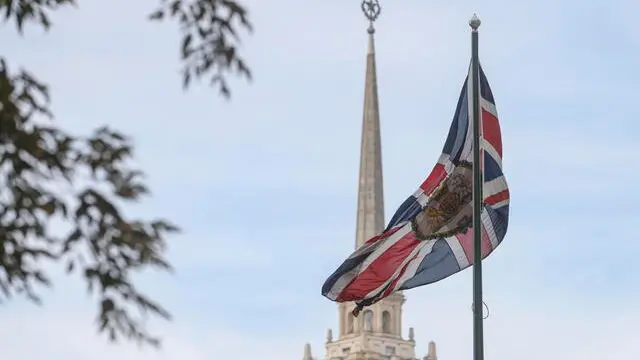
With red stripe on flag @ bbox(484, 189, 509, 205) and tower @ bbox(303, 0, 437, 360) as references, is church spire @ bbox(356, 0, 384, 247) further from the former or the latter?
red stripe on flag @ bbox(484, 189, 509, 205)

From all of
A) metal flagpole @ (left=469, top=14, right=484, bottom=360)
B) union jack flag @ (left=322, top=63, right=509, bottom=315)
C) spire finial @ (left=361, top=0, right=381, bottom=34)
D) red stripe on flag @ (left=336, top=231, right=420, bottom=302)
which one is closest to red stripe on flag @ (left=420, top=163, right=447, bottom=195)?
union jack flag @ (left=322, top=63, right=509, bottom=315)

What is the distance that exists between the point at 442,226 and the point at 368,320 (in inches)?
2123

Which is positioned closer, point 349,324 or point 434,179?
point 434,179

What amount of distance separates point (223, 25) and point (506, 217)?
47.3 feet

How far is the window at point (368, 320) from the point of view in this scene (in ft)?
258

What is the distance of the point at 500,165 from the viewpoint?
24656mm

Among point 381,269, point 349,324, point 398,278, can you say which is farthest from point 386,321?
point 398,278

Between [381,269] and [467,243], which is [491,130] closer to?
[467,243]

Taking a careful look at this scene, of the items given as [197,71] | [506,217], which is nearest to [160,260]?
[197,71]

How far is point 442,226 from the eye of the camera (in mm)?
25453

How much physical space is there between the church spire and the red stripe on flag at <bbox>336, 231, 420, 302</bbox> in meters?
52.1

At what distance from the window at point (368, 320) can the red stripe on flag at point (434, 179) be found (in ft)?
173

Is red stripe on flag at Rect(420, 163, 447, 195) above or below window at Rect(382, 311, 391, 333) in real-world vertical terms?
below

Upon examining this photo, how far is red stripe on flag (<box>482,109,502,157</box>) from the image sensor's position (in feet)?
80.4
